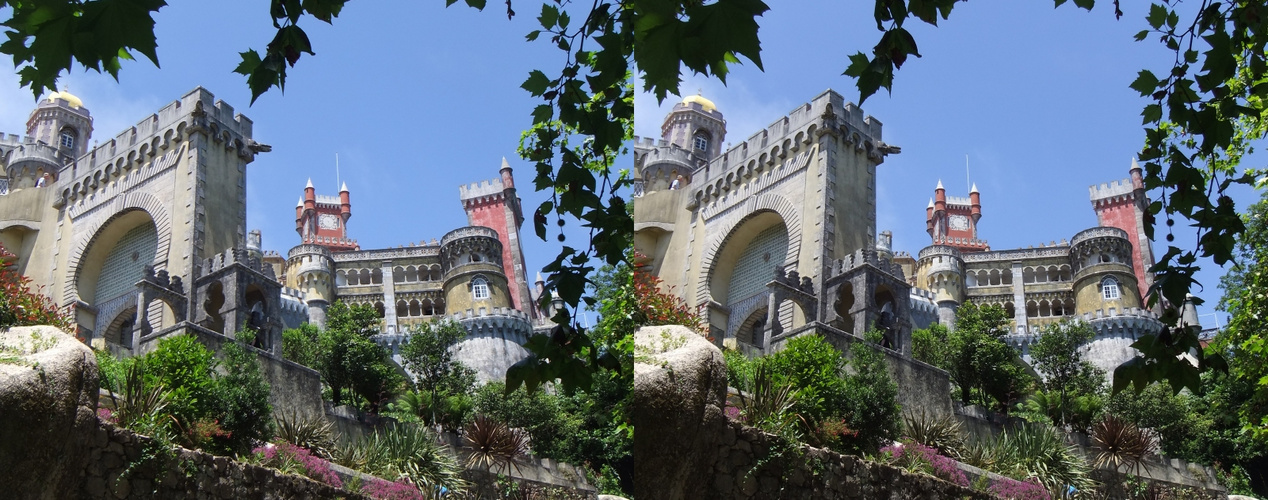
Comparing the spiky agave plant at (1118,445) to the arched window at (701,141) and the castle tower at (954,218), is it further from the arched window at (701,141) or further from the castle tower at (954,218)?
the castle tower at (954,218)

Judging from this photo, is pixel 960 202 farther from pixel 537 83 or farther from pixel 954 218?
pixel 537 83

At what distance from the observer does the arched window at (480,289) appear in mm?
59344

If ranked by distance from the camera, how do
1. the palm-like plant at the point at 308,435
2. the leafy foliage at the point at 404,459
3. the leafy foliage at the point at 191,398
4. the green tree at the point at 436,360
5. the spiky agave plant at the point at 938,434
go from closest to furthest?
the leafy foliage at the point at 191,398 → the palm-like plant at the point at 308,435 → the leafy foliage at the point at 404,459 → the spiky agave plant at the point at 938,434 → the green tree at the point at 436,360

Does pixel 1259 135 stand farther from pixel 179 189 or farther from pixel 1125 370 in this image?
pixel 179 189

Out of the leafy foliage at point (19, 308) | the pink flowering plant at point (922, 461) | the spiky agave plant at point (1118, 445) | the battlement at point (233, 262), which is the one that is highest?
the battlement at point (233, 262)

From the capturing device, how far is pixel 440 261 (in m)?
65.7

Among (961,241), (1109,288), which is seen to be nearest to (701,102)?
(1109,288)

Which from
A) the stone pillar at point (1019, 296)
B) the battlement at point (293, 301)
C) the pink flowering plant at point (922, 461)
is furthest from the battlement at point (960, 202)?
the pink flowering plant at point (922, 461)

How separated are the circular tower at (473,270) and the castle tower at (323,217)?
A: 908 inches

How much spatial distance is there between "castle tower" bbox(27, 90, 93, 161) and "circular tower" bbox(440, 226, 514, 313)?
20.0 m

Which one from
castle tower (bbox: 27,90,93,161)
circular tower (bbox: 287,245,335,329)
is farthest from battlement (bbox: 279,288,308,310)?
castle tower (bbox: 27,90,93,161)

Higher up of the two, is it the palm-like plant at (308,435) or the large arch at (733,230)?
the large arch at (733,230)

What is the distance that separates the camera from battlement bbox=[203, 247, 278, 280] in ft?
115

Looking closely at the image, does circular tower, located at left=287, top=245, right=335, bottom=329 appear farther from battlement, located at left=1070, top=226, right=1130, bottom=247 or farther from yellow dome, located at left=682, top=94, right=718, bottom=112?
battlement, located at left=1070, top=226, right=1130, bottom=247
